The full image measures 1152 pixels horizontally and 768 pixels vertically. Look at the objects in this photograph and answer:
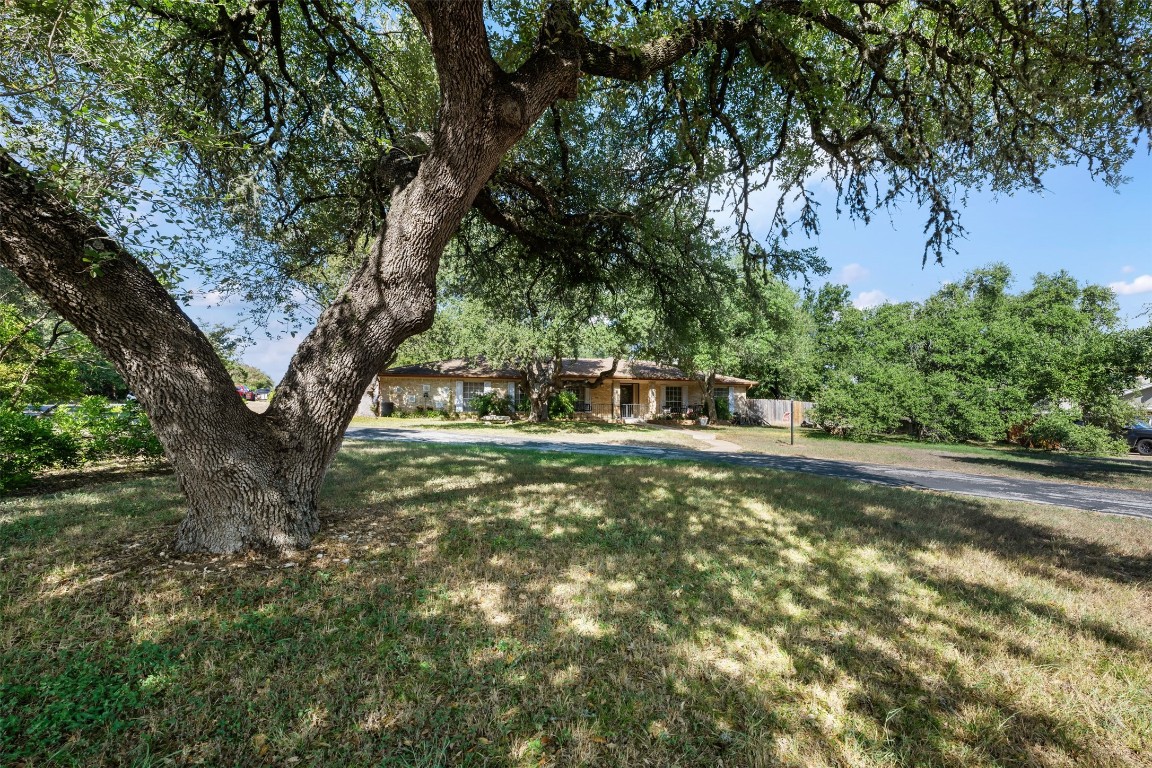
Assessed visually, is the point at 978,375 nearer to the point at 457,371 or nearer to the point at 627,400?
the point at 627,400

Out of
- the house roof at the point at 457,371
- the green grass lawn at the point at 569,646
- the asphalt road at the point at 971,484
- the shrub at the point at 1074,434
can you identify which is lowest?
the asphalt road at the point at 971,484

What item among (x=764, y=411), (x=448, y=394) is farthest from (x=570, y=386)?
(x=764, y=411)

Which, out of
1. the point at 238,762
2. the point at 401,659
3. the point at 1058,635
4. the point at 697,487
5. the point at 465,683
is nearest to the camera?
the point at 238,762

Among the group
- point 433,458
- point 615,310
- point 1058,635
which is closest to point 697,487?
point 1058,635

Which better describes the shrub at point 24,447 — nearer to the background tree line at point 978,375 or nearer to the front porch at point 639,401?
the background tree line at point 978,375

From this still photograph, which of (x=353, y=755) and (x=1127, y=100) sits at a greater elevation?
(x=1127, y=100)

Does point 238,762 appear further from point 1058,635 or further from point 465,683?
point 1058,635

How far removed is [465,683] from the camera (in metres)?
2.46

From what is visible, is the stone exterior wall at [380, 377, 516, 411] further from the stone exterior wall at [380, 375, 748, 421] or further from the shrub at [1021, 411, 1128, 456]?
the shrub at [1021, 411, 1128, 456]

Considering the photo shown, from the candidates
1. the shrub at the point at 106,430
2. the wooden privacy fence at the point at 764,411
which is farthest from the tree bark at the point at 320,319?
the wooden privacy fence at the point at 764,411

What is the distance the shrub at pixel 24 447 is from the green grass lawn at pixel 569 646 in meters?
2.36

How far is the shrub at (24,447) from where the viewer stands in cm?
670

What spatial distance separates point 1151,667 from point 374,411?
1235 inches

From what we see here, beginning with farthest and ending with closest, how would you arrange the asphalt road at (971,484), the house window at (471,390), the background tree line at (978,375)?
the house window at (471,390), the background tree line at (978,375), the asphalt road at (971,484)
